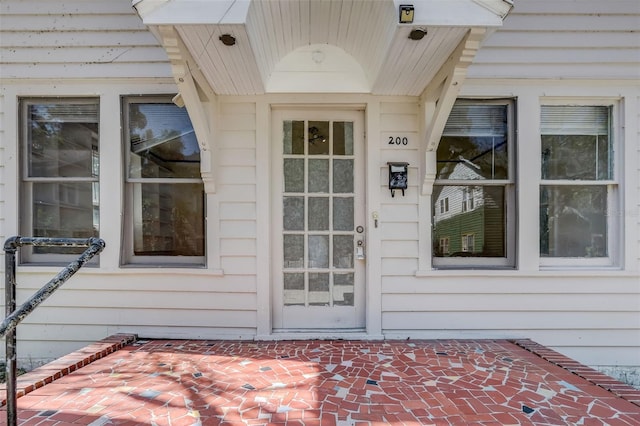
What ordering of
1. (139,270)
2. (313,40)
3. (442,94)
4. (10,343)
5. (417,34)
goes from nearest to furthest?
(10,343), (417,34), (442,94), (313,40), (139,270)

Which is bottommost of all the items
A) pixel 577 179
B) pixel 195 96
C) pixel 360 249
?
pixel 360 249

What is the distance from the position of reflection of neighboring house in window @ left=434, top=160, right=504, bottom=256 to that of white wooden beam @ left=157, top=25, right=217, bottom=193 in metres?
1.96

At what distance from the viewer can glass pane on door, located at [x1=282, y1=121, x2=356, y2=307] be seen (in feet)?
9.87

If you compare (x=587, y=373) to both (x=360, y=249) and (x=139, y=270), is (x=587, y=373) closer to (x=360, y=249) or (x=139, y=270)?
(x=360, y=249)

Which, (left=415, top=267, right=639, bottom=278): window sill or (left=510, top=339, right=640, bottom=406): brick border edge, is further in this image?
(left=415, top=267, right=639, bottom=278): window sill

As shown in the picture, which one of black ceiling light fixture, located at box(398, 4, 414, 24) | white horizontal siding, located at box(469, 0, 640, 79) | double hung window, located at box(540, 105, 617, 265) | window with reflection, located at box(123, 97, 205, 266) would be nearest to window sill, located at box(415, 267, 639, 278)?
double hung window, located at box(540, 105, 617, 265)

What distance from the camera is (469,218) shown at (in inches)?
117

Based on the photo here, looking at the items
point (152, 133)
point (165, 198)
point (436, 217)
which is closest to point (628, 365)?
point (436, 217)

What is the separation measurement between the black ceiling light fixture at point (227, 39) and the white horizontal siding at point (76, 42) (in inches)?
42.4

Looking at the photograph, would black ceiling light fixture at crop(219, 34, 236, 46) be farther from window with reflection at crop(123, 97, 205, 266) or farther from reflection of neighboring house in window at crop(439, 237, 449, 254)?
reflection of neighboring house in window at crop(439, 237, 449, 254)

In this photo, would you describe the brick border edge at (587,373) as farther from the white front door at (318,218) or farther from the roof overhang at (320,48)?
the roof overhang at (320,48)

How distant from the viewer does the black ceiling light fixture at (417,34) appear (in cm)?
199

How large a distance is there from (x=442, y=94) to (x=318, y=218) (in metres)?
1.39

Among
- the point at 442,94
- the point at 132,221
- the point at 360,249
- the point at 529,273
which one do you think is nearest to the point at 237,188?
the point at 132,221
